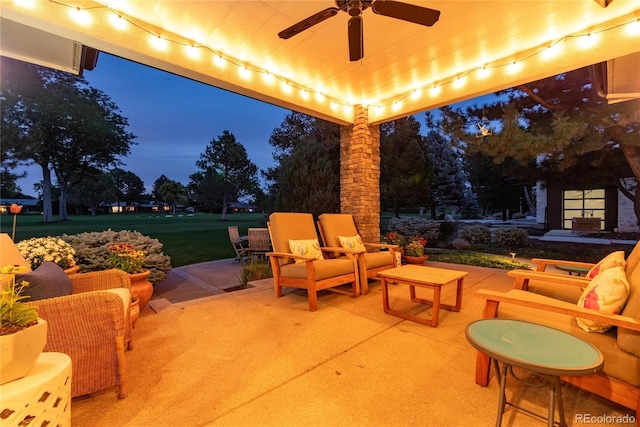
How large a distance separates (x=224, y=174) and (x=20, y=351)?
19450 millimetres

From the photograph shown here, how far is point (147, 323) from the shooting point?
272 centimetres

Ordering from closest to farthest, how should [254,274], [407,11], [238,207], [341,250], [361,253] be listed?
1. [407,11]
2. [361,253]
3. [341,250]
4. [254,274]
5. [238,207]

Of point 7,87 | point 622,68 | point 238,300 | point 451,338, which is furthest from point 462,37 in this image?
point 7,87

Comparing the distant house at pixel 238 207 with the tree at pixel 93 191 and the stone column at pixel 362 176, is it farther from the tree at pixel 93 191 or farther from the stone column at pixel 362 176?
the stone column at pixel 362 176

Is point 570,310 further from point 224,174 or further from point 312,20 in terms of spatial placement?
point 224,174

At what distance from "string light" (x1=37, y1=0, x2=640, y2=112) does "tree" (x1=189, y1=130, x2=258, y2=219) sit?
14.8m

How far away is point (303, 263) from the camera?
11.3ft

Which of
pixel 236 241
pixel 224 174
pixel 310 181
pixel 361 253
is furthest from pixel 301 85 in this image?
pixel 224 174

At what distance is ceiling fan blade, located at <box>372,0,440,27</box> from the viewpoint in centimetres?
218

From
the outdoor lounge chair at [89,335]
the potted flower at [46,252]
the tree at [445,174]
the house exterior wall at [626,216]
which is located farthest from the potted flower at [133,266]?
the tree at [445,174]

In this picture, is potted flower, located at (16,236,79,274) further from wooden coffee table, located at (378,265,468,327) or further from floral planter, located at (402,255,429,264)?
floral planter, located at (402,255,429,264)

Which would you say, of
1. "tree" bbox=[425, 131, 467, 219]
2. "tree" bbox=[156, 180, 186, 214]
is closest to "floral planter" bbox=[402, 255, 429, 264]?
"tree" bbox=[425, 131, 467, 219]

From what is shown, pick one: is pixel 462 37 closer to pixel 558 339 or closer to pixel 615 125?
pixel 558 339

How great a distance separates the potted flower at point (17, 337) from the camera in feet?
3.44
